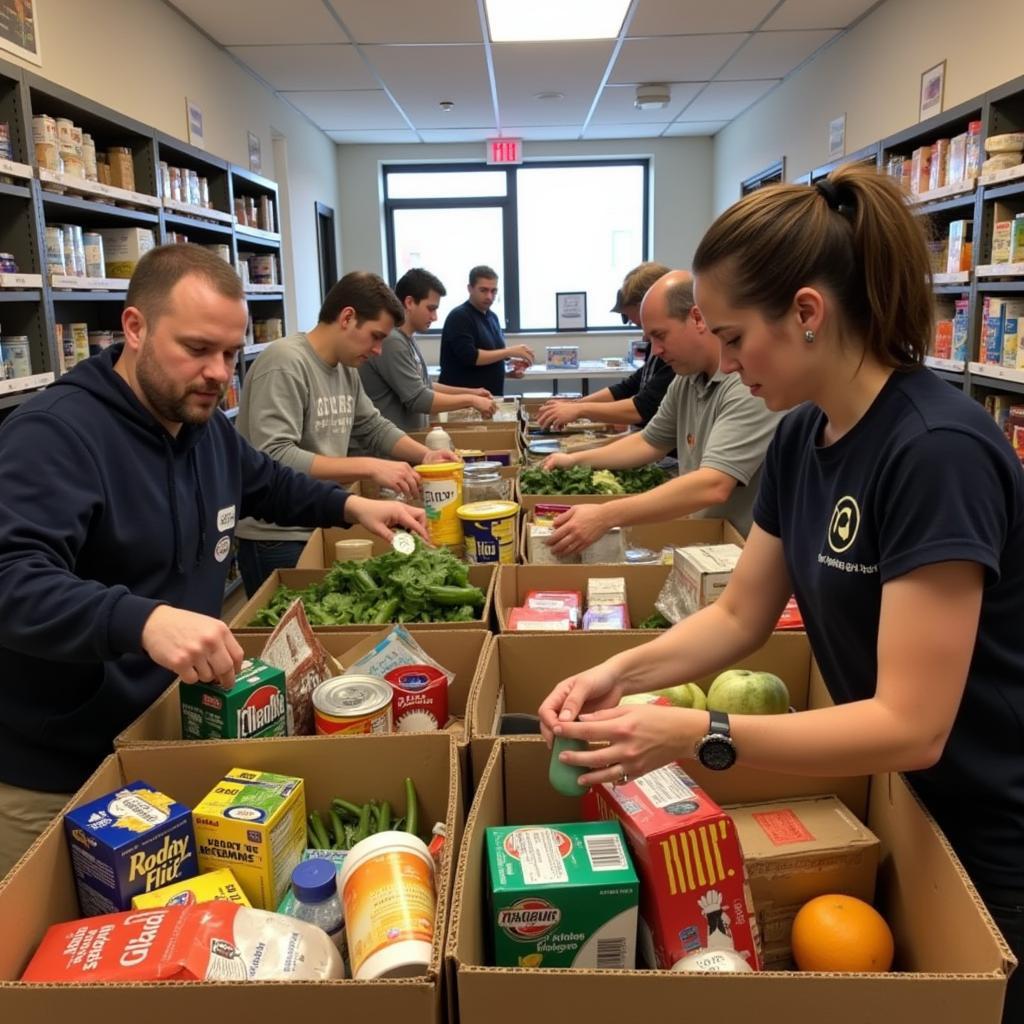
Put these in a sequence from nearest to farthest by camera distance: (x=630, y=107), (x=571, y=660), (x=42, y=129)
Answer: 1. (x=571, y=660)
2. (x=42, y=129)
3. (x=630, y=107)

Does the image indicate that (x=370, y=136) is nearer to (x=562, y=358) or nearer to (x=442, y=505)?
(x=562, y=358)

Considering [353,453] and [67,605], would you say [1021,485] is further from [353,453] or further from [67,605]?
[353,453]

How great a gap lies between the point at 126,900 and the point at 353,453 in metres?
2.85

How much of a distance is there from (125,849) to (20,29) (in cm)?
374

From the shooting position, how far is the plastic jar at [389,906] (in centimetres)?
91

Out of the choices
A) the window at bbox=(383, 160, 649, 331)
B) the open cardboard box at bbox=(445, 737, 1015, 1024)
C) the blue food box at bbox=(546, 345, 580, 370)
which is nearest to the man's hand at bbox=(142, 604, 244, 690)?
the open cardboard box at bbox=(445, 737, 1015, 1024)

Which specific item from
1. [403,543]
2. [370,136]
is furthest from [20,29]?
[370,136]

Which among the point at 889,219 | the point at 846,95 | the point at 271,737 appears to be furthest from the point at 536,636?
the point at 846,95

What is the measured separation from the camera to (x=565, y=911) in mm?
999

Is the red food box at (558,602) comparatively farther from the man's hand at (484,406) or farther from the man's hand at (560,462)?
the man's hand at (484,406)

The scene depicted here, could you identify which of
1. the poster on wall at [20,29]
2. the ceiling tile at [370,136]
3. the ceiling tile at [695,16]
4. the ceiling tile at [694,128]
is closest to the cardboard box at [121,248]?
the poster on wall at [20,29]

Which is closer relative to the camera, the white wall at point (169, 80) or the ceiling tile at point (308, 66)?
the white wall at point (169, 80)

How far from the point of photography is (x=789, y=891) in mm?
1165

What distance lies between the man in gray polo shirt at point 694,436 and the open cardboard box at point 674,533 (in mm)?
A: 45
